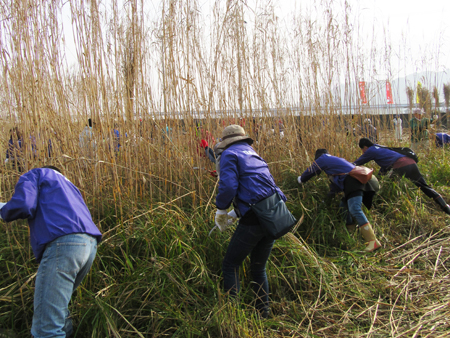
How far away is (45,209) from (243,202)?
1242mm

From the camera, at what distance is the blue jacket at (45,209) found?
1.67m

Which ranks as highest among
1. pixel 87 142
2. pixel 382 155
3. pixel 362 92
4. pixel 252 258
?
pixel 362 92

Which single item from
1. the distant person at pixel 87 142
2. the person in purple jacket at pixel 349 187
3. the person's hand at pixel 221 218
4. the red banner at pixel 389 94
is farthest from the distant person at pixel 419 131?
the distant person at pixel 87 142

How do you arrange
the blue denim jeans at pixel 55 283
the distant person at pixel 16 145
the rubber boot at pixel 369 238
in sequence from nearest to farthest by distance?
the blue denim jeans at pixel 55 283 → the distant person at pixel 16 145 → the rubber boot at pixel 369 238

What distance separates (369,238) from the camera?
334cm

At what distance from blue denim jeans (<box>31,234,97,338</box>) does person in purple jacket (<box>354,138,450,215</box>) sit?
11.5ft

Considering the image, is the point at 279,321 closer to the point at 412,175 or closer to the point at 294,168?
the point at 294,168

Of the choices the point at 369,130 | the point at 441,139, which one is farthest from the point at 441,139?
the point at 369,130

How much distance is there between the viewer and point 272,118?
4.32 m

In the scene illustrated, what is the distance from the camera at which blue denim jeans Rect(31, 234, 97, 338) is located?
1671 millimetres

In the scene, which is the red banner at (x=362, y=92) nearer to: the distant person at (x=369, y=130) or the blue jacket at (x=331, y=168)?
the distant person at (x=369, y=130)

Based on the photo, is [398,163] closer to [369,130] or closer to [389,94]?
[369,130]

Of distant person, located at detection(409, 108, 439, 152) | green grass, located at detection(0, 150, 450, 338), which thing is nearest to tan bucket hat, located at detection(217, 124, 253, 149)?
green grass, located at detection(0, 150, 450, 338)

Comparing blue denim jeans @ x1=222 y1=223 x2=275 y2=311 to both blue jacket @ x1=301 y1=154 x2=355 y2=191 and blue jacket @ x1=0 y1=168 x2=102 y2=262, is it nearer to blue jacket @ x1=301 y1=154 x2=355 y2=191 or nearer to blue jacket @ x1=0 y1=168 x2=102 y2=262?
blue jacket @ x1=0 y1=168 x2=102 y2=262
